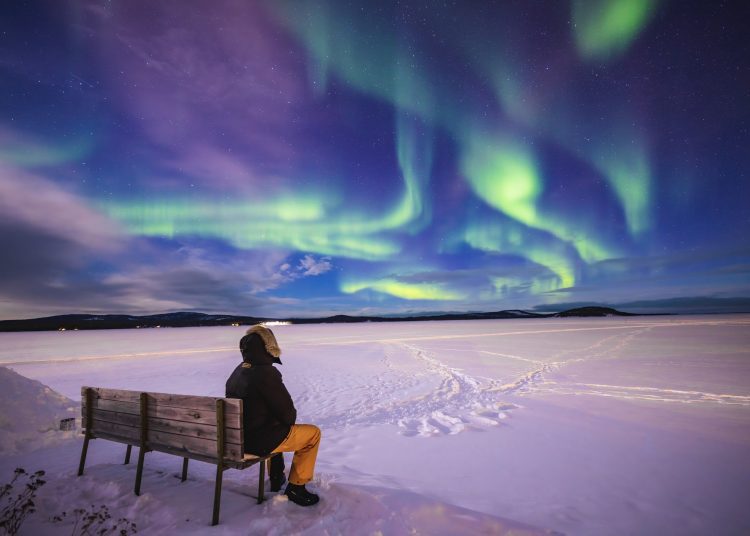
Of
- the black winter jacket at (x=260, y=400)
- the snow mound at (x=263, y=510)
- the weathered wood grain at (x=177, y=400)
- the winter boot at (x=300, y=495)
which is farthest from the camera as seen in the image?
the winter boot at (x=300, y=495)

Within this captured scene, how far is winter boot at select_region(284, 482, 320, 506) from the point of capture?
386 centimetres

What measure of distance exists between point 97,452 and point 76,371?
14217 millimetres

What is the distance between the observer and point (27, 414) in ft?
19.8

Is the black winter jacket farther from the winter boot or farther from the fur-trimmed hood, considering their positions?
the winter boot

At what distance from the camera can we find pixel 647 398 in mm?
9109

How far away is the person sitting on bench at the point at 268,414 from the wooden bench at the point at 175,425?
17cm

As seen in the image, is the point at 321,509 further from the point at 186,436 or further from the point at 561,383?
the point at 561,383

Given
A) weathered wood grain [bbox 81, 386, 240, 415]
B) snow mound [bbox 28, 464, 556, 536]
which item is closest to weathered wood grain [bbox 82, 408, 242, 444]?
weathered wood grain [bbox 81, 386, 240, 415]

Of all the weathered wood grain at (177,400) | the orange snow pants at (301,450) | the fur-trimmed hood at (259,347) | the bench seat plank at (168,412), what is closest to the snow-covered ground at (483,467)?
the orange snow pants at (301,450)

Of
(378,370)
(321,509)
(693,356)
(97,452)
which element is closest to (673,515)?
(321,509)

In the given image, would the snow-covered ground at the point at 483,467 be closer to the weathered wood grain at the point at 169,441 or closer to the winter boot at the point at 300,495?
the winter boot at the point at 300,495

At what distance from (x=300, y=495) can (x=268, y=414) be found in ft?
3.01

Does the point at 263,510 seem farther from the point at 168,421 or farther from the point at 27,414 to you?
the point at 27,414

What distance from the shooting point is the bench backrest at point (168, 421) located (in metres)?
3.59
